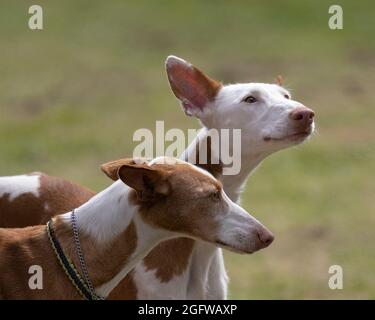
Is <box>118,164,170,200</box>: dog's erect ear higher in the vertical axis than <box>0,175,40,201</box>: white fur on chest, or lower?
higher

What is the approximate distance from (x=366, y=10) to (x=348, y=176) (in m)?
8.45

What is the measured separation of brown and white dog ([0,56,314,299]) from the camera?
7.42m

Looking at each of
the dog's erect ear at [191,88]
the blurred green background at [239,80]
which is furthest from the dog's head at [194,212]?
the blurred green background at [239,80]

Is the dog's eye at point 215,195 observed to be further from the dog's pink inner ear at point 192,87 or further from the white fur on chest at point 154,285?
the dog's pink inner ear at point 192,87

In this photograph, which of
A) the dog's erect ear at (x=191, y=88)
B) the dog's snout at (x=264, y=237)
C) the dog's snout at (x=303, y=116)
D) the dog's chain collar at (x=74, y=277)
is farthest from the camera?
the dog's erect ear at (x=191, y=88)

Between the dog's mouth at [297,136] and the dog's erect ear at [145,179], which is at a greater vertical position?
the dog's mouth at [297,136]

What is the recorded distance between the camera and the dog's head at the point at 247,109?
737cm

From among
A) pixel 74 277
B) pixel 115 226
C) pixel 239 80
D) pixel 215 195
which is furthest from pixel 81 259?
pixel 239 80

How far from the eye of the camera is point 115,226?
6656 millimetres

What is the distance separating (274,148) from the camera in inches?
293

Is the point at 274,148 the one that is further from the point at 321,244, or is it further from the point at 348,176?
the point at 348,176

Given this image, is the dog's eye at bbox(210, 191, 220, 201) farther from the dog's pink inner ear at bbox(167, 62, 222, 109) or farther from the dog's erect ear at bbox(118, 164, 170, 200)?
the dog's pink inner ear at bbox(167, 62, 222, 109)

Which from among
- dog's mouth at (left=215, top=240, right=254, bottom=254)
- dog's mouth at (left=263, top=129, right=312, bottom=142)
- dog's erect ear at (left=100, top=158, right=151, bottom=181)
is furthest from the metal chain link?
dog's mouth at (left=263, top=129, right=312, bottom=142)
